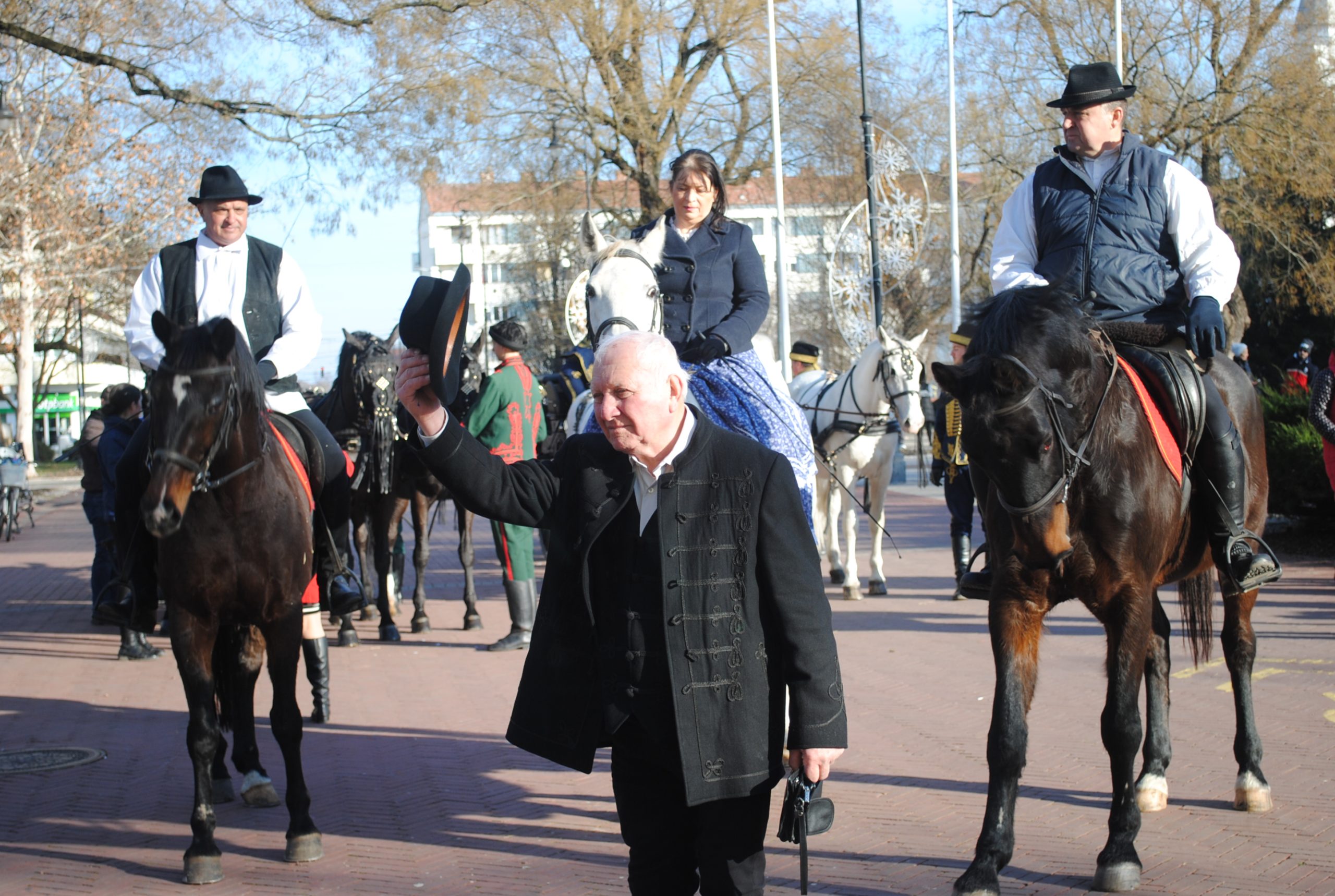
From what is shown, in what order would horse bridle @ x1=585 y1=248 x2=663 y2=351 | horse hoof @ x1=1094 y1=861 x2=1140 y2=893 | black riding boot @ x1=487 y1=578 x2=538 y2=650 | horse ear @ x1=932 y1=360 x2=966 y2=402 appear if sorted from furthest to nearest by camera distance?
black riding boot @ x1=487 y1=578 x2=538 y2=650
horse bridle @ x1=585 y1=248 x2=663 y2=351
horse hoof @ x1=1094 y1=861 x2=1140 y2=893
horse ear @ x1=932 y1=360 x2=966 y2=402

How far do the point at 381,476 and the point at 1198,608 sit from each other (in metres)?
7.00

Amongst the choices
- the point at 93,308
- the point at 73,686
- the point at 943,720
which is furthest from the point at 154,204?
the point at 943,720

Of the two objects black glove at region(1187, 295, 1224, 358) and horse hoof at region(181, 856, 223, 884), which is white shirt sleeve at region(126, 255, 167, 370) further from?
black glove at region(1187, 295, 1224, 358)

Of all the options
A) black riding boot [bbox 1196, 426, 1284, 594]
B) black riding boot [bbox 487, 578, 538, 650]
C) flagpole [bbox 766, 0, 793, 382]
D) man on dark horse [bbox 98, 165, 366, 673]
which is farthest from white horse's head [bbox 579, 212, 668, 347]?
flagpole [bbox 766, 0, 793, 382]

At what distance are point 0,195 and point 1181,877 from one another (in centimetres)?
2090

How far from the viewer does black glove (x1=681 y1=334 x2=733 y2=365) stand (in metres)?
5.72

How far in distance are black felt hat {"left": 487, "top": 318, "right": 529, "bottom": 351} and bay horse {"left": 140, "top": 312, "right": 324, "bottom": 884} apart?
530 cm

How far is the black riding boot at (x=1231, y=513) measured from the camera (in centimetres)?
537

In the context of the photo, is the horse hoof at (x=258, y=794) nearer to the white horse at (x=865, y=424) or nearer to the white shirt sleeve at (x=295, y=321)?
the white shirt sleeve at (x=295, y=321)

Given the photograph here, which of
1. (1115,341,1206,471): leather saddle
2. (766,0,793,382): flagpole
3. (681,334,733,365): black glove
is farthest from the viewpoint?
(766,0,793,382): flagpole

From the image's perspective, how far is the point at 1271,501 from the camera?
15.0 meters

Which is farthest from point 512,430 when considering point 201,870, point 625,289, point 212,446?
point 201,870

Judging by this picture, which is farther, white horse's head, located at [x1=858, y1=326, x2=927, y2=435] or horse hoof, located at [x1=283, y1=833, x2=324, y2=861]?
white horse's head, located at [x1=858, y1=326, x2=927, y2=435]

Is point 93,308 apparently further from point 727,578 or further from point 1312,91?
point 727,578
